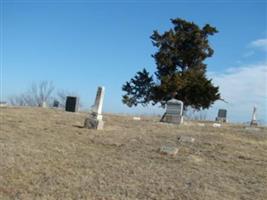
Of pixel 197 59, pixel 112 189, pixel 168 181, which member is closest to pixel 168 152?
pixel 168 181

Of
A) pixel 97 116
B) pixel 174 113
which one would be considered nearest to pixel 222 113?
pixel 174 113

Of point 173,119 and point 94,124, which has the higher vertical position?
point 173,119

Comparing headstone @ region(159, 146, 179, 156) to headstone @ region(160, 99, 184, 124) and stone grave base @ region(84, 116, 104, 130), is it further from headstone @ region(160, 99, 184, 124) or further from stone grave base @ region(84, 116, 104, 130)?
headstone @ region(160, 99, 184, 124)

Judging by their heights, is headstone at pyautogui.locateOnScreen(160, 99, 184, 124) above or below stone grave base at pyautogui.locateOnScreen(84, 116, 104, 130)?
above

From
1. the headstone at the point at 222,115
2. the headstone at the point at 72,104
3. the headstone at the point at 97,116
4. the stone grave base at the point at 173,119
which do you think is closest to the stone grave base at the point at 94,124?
the headstone at the point at 97,116

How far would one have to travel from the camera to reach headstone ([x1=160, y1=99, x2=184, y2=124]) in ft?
73.9

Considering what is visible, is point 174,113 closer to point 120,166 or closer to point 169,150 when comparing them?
point 169,150

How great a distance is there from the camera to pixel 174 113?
75.1ft

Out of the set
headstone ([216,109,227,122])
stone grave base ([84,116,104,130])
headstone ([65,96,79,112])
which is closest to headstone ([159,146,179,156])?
stone grave base ([84,116,104,130])

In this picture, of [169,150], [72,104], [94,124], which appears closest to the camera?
[169,150]

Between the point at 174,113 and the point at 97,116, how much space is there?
7.92 m

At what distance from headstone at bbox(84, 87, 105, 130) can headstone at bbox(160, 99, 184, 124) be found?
21.8 ft

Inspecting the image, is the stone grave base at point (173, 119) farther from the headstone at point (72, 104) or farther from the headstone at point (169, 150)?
the headstone at point (169, 150)

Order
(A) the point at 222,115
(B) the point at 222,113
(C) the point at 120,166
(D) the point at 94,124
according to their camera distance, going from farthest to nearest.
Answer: (B) the point at 222,113, (A) the point at 222,115, (D) the point at 94,124, (C) the point at 120,166
